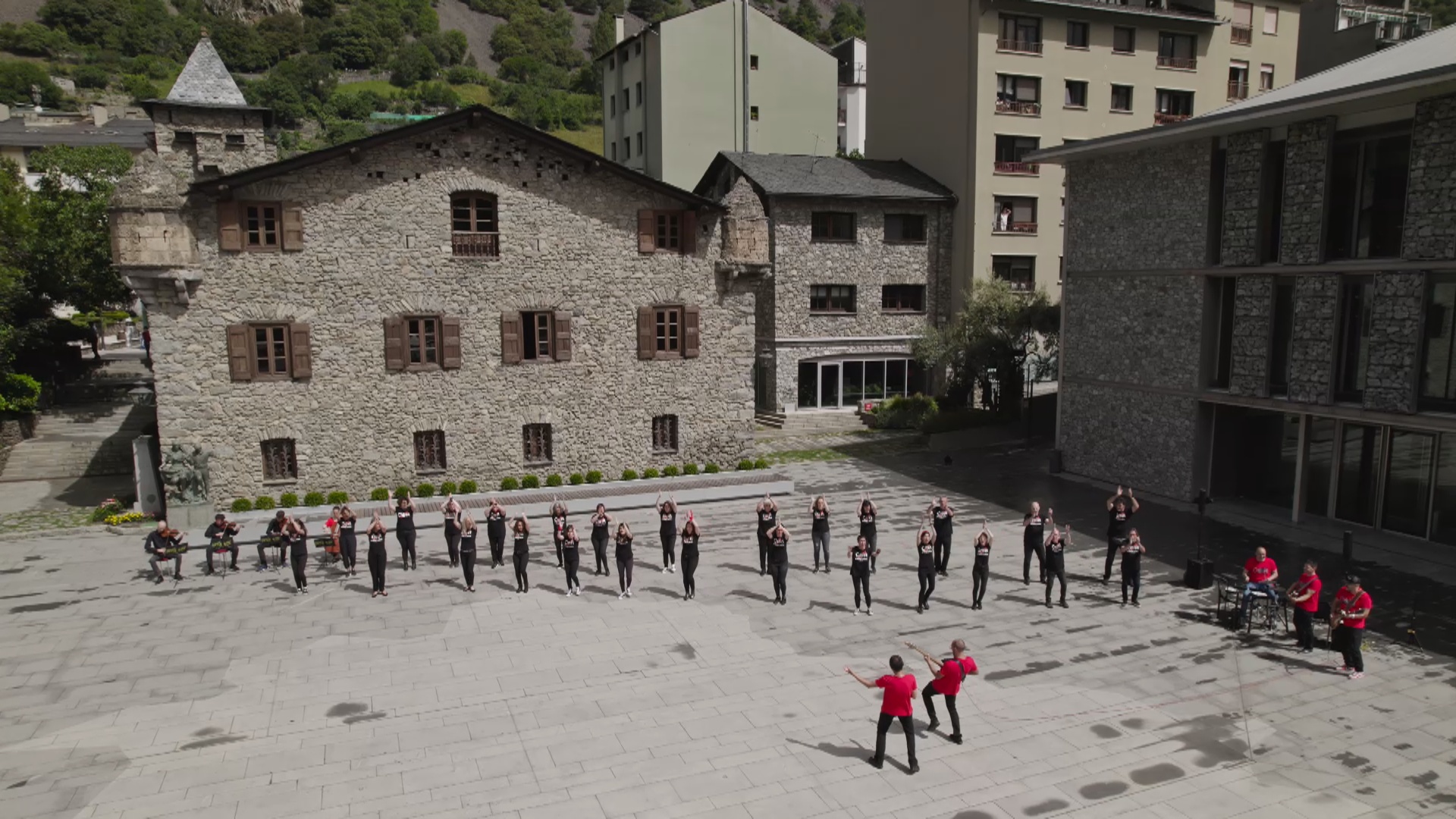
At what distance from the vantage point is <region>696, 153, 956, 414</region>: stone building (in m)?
39.2

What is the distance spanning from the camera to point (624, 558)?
1869 centimetres

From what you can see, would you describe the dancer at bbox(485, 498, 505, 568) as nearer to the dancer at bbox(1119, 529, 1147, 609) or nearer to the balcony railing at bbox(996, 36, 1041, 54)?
the dancer at bbox(1119, 529, 1147, 609)

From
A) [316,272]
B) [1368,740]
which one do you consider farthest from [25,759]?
[1368,740]

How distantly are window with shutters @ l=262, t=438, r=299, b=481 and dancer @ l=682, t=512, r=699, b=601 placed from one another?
13.7 meters

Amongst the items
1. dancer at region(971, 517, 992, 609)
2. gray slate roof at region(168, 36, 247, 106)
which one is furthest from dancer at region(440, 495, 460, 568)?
gray slate roof at region(168, 36, 247, 106)

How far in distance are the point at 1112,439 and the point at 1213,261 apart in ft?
20.6

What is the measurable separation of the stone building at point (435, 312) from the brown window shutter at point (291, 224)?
4cm

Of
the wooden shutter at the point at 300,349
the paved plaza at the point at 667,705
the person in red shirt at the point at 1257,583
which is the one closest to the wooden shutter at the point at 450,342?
the wooden shutter at the point at 300,349

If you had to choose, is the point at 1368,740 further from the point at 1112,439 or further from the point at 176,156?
the point at 176,156

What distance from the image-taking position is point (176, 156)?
3872 cm

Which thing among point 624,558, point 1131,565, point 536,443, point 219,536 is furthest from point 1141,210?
point 219,536

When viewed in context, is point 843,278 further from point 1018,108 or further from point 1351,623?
point 1351,623

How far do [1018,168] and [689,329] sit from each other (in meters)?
20.8

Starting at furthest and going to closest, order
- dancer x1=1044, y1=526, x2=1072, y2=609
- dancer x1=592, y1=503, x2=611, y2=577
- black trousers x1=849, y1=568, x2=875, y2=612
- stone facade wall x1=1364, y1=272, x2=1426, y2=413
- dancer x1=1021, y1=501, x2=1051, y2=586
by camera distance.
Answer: stone facade wall x1=1364, y1=272, x2=1426, y2=413, dancer x1=592, y1=503, x2=611, y2=577, dancer x1=1021, y1=501, x2=1051, y2=586, dancer x1=1044, y1=526, x2=1072, y2=609, black trousers x1=849, y1=568, x2=875, y2=612
